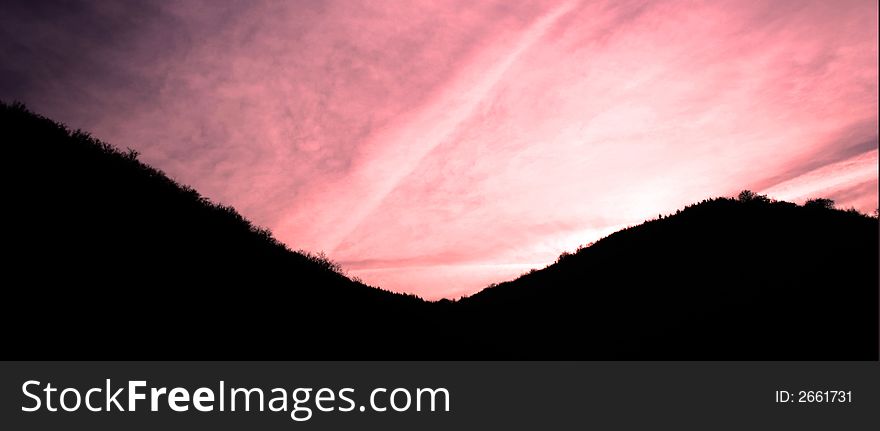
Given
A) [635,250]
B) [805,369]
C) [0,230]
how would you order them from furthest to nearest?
1. [635,250]
2. [805,369]
3. [0,230]

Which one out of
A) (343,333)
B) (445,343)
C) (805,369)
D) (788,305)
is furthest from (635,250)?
(343,333)

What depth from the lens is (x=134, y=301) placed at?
9039mm

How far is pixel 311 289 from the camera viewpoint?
51.0 feet

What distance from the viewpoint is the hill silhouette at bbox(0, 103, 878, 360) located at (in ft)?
28.2

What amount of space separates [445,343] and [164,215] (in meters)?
11.1

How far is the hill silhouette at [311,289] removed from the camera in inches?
339

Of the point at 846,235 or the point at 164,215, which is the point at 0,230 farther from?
the point at 846,235

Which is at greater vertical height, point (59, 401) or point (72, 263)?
point (72, 263)

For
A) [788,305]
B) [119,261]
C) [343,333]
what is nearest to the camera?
[119,261]

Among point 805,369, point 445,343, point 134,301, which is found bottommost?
point 805,369

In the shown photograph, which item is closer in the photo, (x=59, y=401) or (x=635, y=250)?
(x=59, y=401)

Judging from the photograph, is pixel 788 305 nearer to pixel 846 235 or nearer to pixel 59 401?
pixel 846 235

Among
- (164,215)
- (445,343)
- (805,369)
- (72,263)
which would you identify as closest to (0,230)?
(72,263)

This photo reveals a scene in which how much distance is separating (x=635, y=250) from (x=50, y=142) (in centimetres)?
3564
